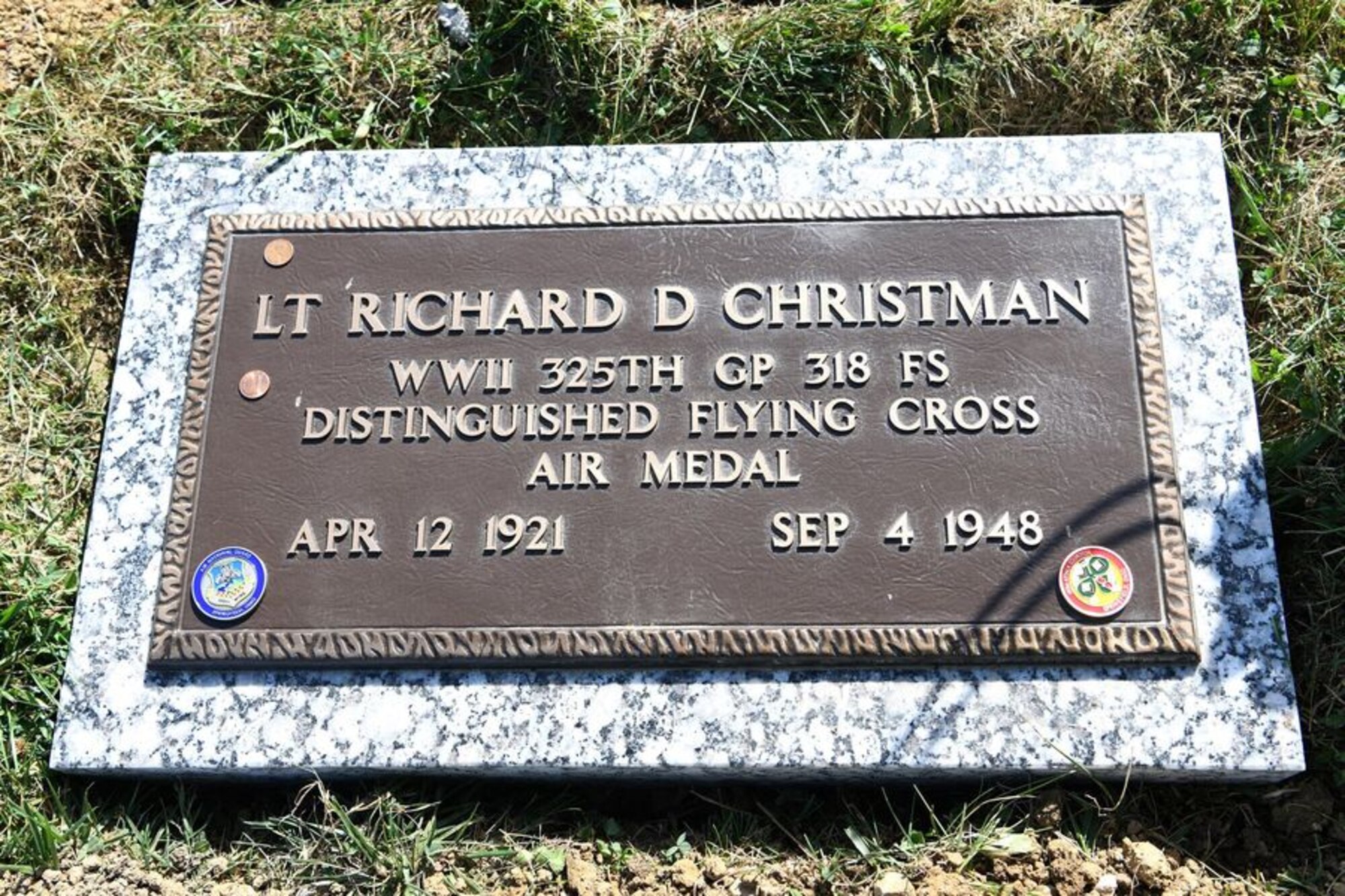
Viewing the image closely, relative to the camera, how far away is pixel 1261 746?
2.64 metres

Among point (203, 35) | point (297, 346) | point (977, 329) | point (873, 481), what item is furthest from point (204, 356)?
point (977, 329)

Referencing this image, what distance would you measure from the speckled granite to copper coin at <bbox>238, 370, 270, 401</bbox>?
8.5 inches

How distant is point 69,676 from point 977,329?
240 cm

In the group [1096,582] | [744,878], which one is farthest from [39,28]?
[1096,582]

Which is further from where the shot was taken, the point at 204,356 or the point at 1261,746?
→ the point at 204,356

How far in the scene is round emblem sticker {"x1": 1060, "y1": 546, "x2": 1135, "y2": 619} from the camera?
2688 mm

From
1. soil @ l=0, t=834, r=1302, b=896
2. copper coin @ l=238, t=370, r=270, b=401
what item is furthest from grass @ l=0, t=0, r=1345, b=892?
copper coin @ l=238, t=370, r=270, b=401

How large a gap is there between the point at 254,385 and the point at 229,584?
525 millimetres

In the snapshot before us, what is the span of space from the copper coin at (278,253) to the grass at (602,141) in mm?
379

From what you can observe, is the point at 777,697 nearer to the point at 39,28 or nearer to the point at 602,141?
the point at 602,141

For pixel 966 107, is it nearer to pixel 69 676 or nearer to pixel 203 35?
pixel 203 35

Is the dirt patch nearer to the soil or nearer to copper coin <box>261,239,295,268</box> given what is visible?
copper coin <box>261,239,295,268</box>

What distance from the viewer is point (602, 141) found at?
12.0 feet

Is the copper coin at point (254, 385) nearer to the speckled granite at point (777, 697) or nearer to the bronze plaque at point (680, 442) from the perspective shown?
the bronze plaque at point (680, 442)
